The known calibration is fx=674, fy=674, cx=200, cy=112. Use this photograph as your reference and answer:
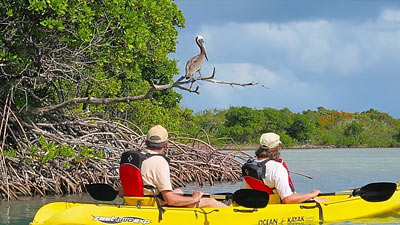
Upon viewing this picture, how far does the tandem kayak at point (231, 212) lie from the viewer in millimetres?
6410

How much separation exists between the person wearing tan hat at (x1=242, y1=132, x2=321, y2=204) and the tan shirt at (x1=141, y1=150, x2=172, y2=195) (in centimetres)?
105

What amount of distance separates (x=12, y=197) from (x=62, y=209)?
371 centimetres

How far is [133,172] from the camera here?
249 inches

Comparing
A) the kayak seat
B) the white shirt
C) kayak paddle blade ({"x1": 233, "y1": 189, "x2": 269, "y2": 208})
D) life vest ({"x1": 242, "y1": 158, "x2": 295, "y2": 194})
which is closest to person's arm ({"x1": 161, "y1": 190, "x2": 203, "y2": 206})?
the kayak seat

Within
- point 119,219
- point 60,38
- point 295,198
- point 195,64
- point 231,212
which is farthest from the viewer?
point 195,64

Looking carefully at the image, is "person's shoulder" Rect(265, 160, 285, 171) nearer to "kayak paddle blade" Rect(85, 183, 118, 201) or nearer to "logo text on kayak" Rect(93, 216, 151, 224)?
"logo text on kayak" Rect(93, 216, 151, 224)

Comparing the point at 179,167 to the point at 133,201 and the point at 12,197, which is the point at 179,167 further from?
the point at 133,201

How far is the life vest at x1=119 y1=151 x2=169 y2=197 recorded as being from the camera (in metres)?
6.27

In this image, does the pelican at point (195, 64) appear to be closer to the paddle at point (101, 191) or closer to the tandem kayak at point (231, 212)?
Result: the paddle at point (101, 191)

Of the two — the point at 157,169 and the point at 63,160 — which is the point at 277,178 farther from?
the point at 63,160

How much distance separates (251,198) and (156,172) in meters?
1.13

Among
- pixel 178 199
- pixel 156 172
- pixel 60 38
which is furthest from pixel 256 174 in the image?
pixel 60 38

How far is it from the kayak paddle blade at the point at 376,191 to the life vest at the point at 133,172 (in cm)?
295

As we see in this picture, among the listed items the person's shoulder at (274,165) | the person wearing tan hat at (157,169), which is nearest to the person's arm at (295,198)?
the person's shoulder at (274,165)
